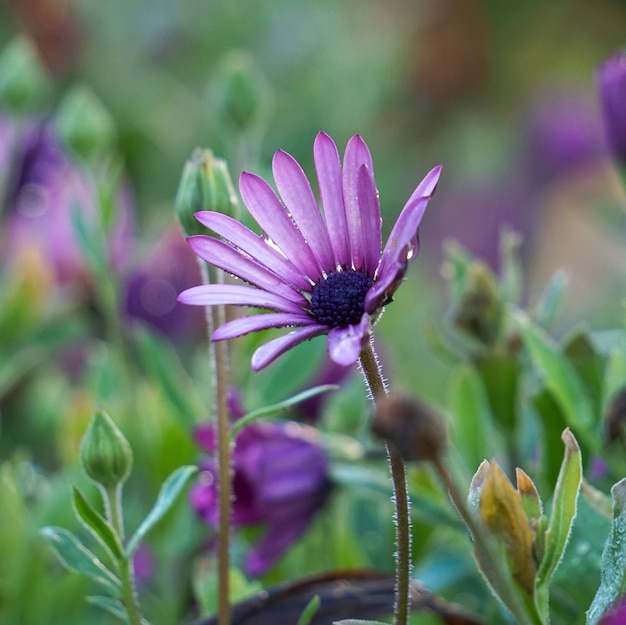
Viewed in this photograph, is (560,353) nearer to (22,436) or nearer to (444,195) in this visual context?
(22,436)

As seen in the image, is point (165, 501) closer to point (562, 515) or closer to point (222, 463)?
point (222, 463)

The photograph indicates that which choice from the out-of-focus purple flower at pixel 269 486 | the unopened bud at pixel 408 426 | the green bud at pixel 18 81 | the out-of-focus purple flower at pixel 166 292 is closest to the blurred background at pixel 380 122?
the out-of-focus purple flower at pixel 166 292

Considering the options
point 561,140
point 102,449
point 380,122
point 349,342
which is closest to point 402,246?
point 349,342

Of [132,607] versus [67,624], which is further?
[67,624]

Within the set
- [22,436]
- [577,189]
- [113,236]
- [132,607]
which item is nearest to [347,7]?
[577,189]

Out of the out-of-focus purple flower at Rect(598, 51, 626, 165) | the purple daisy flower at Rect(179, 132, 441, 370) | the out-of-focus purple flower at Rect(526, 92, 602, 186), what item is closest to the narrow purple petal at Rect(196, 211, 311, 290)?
the purple daisy flower at Rect(179, 132, 441, 370)

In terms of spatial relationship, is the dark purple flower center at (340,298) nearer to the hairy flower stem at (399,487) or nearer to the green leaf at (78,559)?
the hairy flower stem at (399,487)
